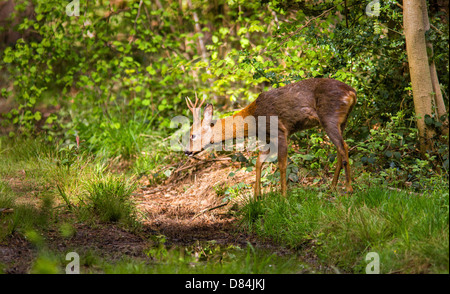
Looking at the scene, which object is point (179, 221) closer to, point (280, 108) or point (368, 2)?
point (280, 108)

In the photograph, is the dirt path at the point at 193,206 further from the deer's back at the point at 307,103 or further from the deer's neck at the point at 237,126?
the deer's back at the point at 307,103

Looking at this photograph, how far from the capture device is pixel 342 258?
4.09 meters

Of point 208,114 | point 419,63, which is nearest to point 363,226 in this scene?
point 419,63

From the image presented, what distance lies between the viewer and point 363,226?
4.11 meters

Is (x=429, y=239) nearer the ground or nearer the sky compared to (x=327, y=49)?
nearer the ground

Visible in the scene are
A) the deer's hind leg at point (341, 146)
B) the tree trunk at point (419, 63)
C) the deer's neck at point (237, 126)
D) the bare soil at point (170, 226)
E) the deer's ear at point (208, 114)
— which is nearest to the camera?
the bare soil at point (170, 226)

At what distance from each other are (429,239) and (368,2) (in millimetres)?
3765

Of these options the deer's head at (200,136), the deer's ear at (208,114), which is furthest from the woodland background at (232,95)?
the deer's ear at (208,114)

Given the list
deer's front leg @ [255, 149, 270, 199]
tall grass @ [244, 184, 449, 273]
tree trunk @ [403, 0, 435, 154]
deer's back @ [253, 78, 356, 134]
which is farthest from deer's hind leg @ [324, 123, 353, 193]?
tree trunk @ [403, 0, 435, 154]

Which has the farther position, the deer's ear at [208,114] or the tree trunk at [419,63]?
the deer's ear at [208,114]

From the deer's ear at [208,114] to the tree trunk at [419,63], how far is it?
2484 mm

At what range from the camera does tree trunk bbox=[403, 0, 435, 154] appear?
5613mm

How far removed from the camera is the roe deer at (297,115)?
539 centimetres
